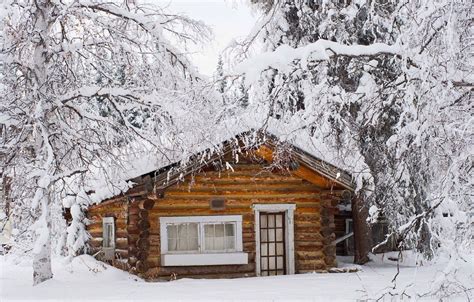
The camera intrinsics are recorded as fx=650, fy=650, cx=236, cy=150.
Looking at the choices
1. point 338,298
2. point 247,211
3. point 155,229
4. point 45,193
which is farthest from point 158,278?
point 338,298

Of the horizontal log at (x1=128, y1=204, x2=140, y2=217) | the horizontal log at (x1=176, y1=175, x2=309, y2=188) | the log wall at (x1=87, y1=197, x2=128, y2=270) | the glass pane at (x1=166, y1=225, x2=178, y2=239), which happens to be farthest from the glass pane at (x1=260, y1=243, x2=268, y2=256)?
the log wall at (x1=87, y1=197, x2=128, y2=270)

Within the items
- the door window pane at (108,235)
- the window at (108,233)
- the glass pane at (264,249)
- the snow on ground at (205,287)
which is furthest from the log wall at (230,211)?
the door window pane at (108,235)

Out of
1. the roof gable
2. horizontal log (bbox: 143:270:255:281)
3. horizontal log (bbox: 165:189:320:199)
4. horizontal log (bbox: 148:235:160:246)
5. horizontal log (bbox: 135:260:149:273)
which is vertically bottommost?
horizontal log (bbox: 143:270:255:281)

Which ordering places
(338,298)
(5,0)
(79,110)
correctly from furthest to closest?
1. (79,110)
2. (5,0)
3. (338,298)

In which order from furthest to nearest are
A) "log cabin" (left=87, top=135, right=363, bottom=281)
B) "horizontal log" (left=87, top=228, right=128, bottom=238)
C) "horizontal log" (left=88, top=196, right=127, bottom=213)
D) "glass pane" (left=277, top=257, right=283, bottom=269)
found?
"horizontal log" (left=87, top=228, right=128, bottom=238) → "glass pane" (left=277, top=257, right=283, bottom=269) → "horizontal log" (left=88, top=196, right=127, bottom=213) → "log cabin" (left=87, top=135, right=363, bottom=281)

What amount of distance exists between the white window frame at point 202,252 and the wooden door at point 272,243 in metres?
1.10

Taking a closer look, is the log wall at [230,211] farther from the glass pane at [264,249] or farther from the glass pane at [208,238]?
the glass pane at [264,249]

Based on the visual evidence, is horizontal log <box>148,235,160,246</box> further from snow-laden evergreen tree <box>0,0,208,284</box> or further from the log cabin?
snow-laden evergreen tree <box>0,0,208,284</box>

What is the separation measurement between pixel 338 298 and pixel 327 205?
271 inches

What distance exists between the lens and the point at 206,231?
17.8 meters

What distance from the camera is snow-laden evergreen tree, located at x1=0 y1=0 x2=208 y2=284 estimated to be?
44.4 feet

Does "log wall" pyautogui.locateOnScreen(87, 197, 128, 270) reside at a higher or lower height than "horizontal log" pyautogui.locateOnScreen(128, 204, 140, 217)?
lower

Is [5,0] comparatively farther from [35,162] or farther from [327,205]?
[327,205]

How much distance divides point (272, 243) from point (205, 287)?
15.6 feet
